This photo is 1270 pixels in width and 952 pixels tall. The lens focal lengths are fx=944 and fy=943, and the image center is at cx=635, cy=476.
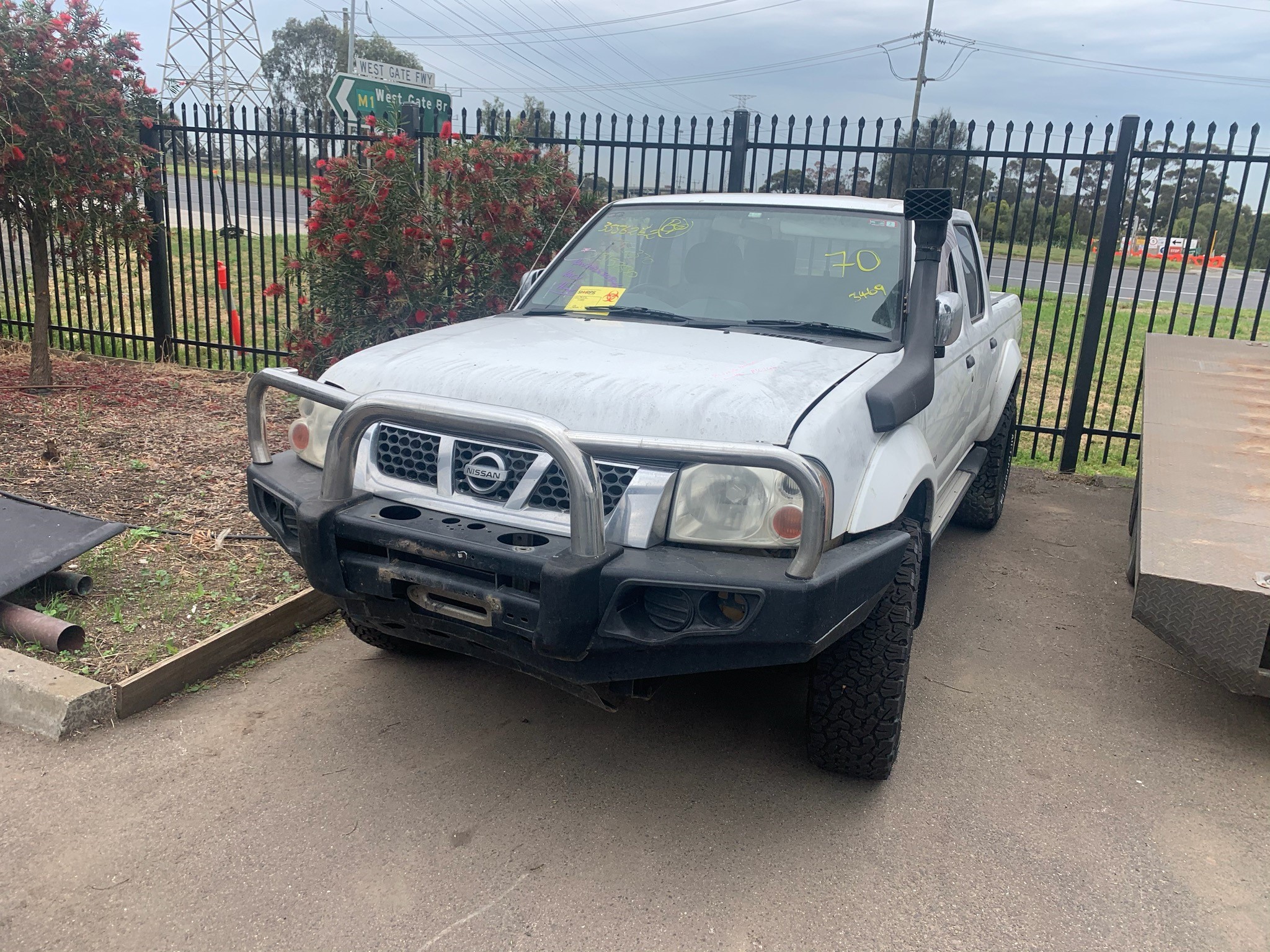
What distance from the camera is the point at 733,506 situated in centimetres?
259

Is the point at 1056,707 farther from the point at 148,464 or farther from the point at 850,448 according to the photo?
the point at 148,464

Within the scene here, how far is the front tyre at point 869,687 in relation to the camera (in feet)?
9.51

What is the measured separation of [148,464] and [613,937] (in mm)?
4685

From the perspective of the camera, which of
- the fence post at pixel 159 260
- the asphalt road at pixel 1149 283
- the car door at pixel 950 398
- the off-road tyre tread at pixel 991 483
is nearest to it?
the car door at pixel 950 398

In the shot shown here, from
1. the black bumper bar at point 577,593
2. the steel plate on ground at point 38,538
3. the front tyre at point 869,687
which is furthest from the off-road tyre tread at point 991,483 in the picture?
the steel plate on ground at point 38,538

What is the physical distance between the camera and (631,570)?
2434 millimetres

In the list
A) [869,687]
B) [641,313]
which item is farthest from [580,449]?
[641,313]

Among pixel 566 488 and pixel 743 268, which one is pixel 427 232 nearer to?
pixel 743 268

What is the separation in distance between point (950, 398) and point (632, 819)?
2.17 meters

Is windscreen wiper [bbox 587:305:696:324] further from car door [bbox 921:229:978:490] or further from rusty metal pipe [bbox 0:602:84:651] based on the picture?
rusty metal pipe [bbox 0:602:84:651]

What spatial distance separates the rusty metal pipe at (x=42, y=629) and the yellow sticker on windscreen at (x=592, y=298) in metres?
2.33

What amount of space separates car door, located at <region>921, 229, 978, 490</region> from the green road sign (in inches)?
175

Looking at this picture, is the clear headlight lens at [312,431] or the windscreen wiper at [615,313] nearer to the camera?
the clear headlight lens at [312,431]

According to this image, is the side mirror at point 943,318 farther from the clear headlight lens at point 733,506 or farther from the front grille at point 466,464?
the front grille at point 466,464
